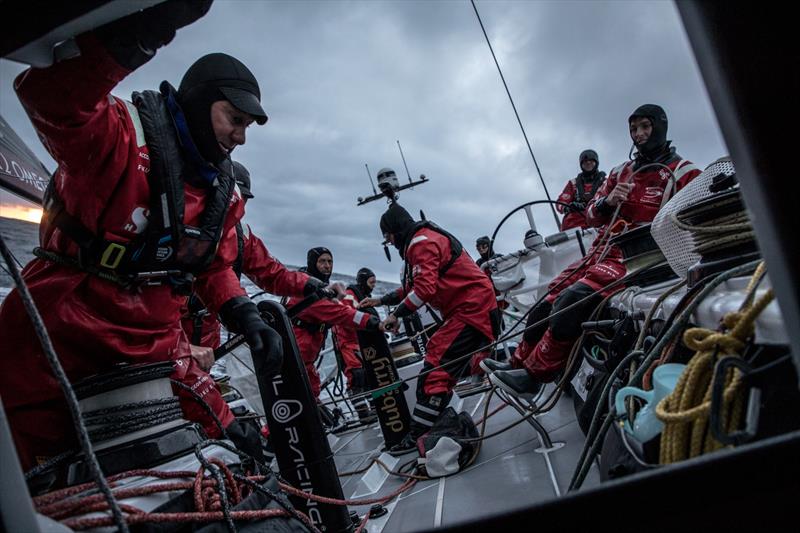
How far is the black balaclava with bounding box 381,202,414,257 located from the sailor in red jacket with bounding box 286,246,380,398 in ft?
2.32

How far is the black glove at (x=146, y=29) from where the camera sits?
0.79 m

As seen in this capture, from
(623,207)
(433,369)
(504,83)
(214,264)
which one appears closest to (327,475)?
(214,264)

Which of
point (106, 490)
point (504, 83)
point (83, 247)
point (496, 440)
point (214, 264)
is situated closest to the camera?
point (106, 490)

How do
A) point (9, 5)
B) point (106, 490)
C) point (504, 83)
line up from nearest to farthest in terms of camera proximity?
point (9, 5) → point (106, 490) → point (504, 83)

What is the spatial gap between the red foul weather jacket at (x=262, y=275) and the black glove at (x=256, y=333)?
1638 mm

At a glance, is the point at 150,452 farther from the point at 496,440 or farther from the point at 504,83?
the point at 504,83

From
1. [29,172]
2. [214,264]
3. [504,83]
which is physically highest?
[29,172]

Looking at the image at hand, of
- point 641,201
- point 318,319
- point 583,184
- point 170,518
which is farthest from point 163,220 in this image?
point 583,184

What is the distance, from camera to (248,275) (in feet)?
12.3

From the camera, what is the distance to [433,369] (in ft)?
10.4

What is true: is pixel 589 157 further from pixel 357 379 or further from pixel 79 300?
pixel 79 300

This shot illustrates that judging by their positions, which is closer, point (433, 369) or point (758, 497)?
point (758, 497)

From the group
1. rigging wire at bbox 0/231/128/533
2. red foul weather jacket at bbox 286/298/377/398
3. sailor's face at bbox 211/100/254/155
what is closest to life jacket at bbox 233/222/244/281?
red foul weather jacket at bbox 286/298/377/398

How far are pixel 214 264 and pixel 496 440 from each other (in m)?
2.01
